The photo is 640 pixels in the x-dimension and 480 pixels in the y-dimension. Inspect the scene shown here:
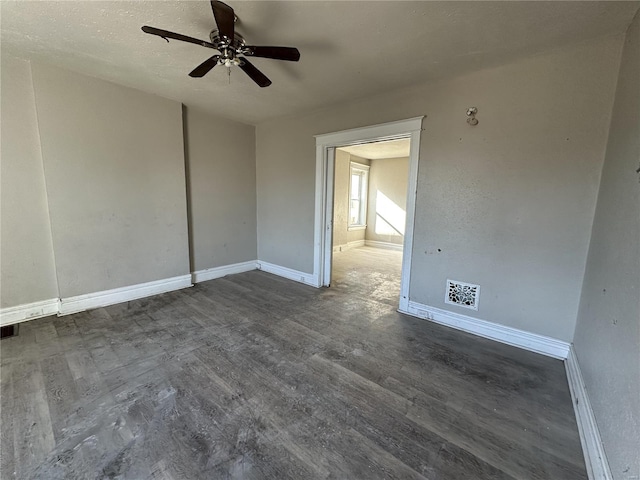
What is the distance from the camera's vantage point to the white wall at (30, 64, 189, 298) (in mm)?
2770

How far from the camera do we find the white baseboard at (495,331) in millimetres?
2303

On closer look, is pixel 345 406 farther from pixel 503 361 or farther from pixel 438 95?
pixel 438 95

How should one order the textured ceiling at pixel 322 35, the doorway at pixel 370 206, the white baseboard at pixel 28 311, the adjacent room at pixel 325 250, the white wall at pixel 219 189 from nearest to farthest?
the adjacent room at pixel 325 250 < the textured ceiling at pixel 322 35 < the white baseboard at pixel 28 311 < the white wall at pixel 219 189 < the doorway at pixel 370 206

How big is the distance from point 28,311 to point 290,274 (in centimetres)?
Result: 308

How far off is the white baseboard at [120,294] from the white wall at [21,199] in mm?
270

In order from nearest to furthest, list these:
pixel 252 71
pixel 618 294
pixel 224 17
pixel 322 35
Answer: pixel 618 294, pixel 224 17, pixel 322 35, pixel 252 71

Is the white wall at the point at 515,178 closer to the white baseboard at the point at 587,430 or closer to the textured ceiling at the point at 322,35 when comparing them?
the textured ceiling at the point at 322,35

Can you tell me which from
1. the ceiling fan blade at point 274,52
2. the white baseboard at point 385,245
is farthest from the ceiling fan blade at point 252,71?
the white baseboard at point 385,245

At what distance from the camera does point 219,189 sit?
14.0ft

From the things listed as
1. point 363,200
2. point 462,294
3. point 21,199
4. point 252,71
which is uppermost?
point 252,71

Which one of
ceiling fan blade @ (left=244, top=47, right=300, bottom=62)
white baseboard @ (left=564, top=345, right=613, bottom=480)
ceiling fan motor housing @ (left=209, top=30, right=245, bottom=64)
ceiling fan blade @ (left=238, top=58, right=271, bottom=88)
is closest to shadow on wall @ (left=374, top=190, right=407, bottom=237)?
white baseboard @ (left=564, top=345, right=613, bottom=480)

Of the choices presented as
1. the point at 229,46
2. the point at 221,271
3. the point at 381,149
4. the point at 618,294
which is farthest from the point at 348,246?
the point at 618,294

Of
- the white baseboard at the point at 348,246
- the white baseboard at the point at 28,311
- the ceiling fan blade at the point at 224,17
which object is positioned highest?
the ceiling fan blade at the point at 224,17

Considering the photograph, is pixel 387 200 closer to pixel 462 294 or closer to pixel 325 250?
pixel 325 250
